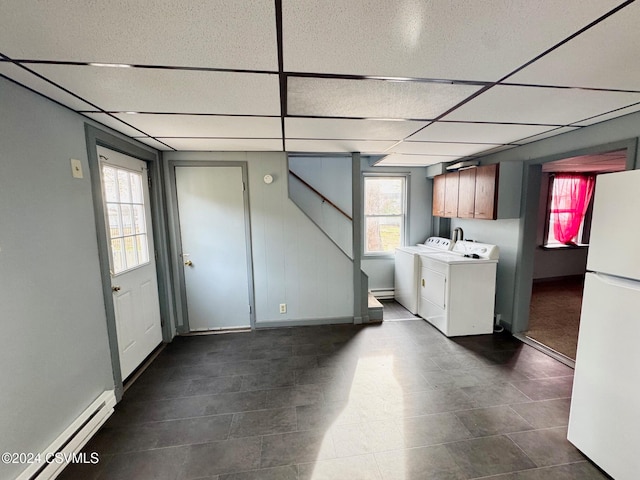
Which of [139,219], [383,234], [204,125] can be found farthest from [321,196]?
[139,219]

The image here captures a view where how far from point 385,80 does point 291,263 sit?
93.7 inches

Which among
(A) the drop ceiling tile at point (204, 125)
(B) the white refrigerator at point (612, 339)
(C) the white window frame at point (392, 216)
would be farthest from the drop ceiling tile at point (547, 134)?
(A) the drop ceiling tile at point (204, 125)

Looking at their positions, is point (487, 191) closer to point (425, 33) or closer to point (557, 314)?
point (557, 314)

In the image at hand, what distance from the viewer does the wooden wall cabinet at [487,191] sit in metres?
3.01

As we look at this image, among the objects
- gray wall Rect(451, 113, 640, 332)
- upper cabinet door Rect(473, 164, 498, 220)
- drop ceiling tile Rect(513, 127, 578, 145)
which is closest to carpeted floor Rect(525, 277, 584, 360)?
gray wall Rect(451, 113, 640, 332)

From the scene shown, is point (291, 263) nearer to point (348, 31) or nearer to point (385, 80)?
point (385, 80)

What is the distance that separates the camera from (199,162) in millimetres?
3068

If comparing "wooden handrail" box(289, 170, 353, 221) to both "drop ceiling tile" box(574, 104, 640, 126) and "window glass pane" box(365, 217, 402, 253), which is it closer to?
"window glass pane" box(365, 217, 402, 253)

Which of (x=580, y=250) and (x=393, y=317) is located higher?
(x=580, y=250)

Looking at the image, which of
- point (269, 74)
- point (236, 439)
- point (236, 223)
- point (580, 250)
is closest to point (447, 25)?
point (269, 74)

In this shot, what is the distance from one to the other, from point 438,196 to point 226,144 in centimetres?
317

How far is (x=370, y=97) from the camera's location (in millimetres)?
1601

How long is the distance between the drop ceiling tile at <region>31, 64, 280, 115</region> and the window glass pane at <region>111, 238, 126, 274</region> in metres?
1.12

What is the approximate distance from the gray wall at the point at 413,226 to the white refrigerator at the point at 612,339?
9.74 feet
